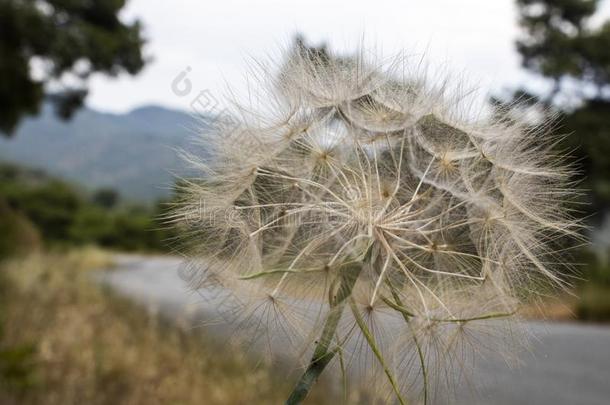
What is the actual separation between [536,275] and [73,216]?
133 feet

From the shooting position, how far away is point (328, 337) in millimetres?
1286

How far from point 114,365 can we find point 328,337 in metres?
6.51

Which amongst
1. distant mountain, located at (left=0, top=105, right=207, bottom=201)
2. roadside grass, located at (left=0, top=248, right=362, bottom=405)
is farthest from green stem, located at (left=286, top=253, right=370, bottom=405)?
distant mountain, located at (left=0, top=105, right=207, bottom=201)

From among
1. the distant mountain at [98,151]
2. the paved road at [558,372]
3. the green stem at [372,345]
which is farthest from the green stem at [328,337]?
the distant mountain at [98,151]

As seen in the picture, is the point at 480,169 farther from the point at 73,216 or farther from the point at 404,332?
the point at 73,216

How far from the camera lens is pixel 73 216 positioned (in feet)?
130

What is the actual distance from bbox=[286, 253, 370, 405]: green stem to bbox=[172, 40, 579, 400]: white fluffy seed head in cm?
6

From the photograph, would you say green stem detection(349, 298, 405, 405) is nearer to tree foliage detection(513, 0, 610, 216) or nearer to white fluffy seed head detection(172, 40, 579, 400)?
white fluffy seed head detection(172, 40, 579, 400)

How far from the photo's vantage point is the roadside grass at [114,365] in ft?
19.5

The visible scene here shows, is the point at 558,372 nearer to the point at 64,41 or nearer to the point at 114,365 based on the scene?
the point at 114,365

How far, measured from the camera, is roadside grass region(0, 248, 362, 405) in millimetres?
5930

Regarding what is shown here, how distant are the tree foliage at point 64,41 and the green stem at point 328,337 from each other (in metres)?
14.2

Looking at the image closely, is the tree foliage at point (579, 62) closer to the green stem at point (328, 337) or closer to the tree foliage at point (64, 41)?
the tree foliage at point (64, 41)

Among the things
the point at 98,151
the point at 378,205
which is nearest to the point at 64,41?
the point at 378,205
